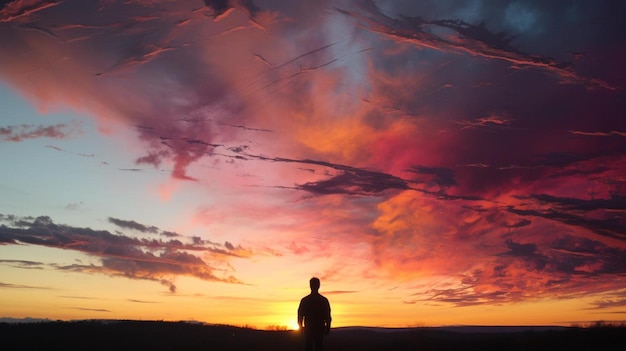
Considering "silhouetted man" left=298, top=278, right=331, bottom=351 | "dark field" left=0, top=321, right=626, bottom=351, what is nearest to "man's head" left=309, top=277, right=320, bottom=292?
"silhouetted man" left=298, top=278, right=331, bottom=351

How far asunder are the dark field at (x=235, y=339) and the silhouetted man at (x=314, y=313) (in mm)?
9280

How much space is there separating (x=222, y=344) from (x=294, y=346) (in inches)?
145

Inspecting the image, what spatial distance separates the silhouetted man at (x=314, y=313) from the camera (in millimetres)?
14656

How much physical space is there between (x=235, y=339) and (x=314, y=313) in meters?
14.6

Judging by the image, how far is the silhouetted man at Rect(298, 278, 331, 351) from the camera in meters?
14.7

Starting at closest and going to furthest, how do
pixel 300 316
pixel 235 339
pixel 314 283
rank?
1. pixel 314 283
2. pixel 300 316
3. pixel 235 339

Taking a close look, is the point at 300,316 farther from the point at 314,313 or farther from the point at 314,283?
the point at 314,283

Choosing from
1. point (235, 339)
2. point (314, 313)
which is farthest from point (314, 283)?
point (235, 339)

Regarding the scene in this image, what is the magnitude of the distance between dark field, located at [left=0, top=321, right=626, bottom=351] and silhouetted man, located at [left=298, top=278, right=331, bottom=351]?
30.4 feet

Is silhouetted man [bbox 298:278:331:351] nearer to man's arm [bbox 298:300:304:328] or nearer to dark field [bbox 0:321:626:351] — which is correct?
man's arm [bbox 298:300:304:328]

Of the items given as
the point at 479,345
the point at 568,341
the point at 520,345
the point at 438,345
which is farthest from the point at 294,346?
the point at 568,341

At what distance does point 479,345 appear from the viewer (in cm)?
2233

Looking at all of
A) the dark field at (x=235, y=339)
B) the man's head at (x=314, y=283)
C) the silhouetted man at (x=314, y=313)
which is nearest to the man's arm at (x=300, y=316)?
the silhouetted man at (x=314, y=313)

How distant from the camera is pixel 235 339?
2794 centimetres
